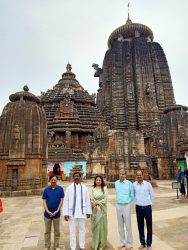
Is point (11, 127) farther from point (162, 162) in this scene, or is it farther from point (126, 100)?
point (126, 100)

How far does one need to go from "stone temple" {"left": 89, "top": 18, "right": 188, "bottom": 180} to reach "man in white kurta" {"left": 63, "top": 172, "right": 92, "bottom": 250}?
878 inches

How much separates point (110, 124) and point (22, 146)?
26.2 m

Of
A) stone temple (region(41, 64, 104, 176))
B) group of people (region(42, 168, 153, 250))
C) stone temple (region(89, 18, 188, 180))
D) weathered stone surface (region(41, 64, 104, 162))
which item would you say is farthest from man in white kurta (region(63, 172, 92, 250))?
weathered stone surface (region(41, 64, 104, 162))

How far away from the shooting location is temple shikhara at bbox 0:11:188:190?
1532 cm

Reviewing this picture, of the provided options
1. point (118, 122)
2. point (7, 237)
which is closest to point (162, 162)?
point (118, 122)

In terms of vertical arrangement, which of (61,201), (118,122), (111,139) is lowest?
(61,201)

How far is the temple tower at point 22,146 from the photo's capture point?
14609 millimetres

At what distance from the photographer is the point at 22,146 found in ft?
49.2

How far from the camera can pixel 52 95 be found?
45.2m

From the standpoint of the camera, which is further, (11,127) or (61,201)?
(11,127)

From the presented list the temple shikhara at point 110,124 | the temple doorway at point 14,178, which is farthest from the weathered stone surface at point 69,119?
the temple doorway at point 14,178

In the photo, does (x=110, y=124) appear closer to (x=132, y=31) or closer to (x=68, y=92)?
(x=68, y=92)

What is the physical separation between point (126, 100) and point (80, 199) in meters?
35.7

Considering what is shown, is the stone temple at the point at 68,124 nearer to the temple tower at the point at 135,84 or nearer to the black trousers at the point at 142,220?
the temple tower at the point at 135,84
